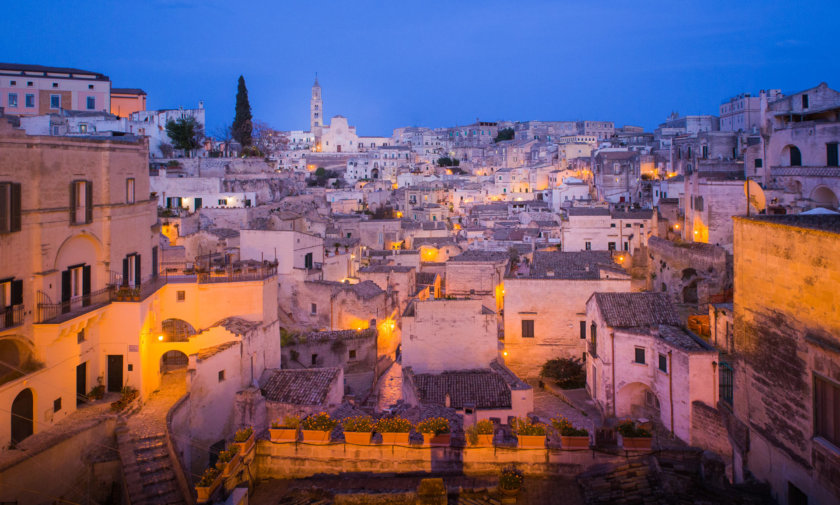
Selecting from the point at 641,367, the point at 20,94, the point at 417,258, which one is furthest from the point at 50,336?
the point at 20,94

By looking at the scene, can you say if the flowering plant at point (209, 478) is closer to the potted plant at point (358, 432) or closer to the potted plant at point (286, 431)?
the potted plant at point (286, 431)

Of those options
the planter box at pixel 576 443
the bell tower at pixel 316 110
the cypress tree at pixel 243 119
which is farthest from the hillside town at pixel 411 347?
the bell tower at pixel 316 110

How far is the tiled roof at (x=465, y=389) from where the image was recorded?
16.3 m

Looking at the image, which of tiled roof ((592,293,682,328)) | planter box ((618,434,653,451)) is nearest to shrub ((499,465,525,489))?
planter box ((618,434,653,451))

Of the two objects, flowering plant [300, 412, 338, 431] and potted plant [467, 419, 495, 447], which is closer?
potted plant [467, 419, 495, 447]

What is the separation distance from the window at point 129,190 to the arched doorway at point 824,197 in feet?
89.9

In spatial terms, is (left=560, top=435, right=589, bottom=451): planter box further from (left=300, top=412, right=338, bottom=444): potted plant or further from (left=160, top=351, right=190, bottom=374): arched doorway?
(left=160, top=351, right=190, bottom=374): arched doorway

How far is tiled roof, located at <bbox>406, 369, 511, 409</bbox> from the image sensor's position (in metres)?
16.3

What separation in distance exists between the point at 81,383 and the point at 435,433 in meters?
10.1

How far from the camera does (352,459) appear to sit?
9.09 meters


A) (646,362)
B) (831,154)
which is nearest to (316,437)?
(646,362)

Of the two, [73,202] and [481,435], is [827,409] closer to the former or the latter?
[481,435]

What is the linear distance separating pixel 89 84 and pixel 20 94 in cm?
514

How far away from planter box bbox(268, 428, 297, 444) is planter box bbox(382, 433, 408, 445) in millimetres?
1458
